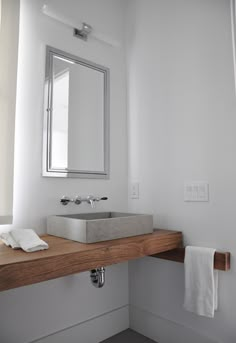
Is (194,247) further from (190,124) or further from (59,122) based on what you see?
(59,122)

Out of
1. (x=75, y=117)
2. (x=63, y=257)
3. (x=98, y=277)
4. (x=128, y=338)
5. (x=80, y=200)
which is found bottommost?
(x=128, y=338)

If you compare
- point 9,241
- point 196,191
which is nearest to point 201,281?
point 196,191

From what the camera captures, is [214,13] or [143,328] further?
[143,328]

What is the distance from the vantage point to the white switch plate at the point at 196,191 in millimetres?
1574

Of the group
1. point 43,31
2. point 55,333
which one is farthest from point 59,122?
point 55,333

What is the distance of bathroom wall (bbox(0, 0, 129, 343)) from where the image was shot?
59.8 inches

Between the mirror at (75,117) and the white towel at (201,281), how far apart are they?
0.85 meters

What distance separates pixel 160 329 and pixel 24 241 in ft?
3.96

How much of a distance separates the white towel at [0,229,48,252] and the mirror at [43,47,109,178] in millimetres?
484

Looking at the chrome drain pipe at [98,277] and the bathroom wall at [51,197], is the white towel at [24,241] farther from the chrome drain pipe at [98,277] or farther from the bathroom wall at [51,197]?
the chrome drain pipe at [98,277]

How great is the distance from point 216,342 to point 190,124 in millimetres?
1314

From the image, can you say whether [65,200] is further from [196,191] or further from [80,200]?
[196,191]

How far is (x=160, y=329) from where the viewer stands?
1774mm

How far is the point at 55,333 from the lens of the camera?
1.59m
